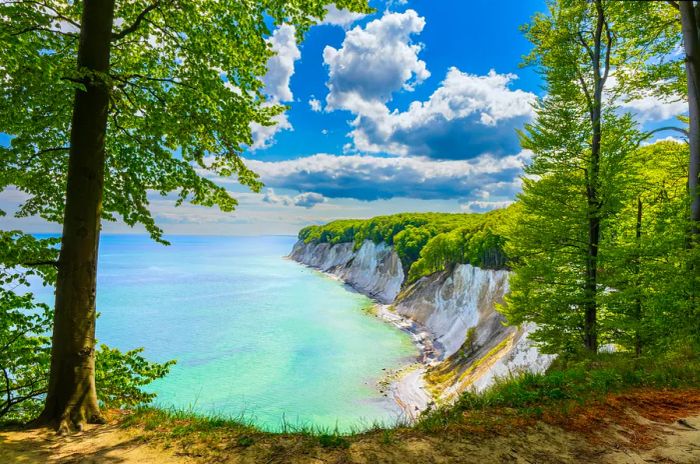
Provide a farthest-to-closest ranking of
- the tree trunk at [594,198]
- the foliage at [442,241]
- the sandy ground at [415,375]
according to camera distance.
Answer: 1. the foliage at [442,241]
2. the sandy ground at [415,375]
3. the tree trunk at [594,198]

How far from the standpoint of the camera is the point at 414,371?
136 feet

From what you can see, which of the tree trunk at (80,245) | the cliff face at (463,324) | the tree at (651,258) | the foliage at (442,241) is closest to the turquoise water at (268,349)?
the tree trunk at (80,245)

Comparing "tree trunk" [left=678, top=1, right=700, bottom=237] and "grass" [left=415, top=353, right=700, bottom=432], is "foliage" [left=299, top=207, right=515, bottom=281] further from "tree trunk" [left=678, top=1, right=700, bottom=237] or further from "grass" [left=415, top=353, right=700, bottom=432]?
"grass" [left=415, top=353, right=700, bottom=432]

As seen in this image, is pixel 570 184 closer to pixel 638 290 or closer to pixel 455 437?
pixel 638 290

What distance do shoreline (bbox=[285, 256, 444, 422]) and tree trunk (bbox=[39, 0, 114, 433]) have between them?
16192 mm

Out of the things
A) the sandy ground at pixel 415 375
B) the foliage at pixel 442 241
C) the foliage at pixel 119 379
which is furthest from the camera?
the foliage at pixel 442 241

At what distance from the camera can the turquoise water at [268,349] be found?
3478 cm

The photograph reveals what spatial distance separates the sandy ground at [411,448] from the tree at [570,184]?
10.5 metres

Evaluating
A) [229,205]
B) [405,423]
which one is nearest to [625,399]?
[405,423]

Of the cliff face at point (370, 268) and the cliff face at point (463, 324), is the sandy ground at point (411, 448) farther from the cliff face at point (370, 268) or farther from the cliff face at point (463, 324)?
the cliff face at point (370, 268)

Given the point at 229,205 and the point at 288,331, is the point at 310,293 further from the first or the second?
the point at 229,205

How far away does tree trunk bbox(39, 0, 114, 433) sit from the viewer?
6281 mm

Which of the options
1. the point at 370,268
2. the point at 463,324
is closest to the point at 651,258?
the point at 463,324

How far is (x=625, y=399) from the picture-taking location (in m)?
6.77
